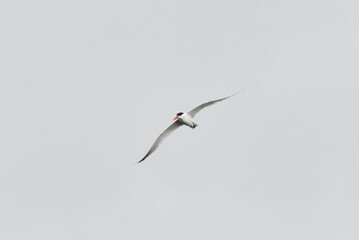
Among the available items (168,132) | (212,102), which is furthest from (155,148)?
(212,102)

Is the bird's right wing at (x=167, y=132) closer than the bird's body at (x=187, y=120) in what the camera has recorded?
No

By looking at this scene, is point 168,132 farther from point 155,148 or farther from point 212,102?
point 212,102

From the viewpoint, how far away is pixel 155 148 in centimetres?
6862

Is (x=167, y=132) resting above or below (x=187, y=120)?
above

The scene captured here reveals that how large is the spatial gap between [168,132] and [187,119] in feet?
8.07

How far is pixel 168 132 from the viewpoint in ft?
229

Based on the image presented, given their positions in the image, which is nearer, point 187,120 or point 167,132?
point 187,120

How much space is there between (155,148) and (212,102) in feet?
22.9

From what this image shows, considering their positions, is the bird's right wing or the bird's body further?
the bird's right wing

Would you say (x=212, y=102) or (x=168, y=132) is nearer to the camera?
(x=212, y=102)

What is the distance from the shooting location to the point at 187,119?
224 ft

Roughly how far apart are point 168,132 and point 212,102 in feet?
20.6

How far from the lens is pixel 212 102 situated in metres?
65.3
